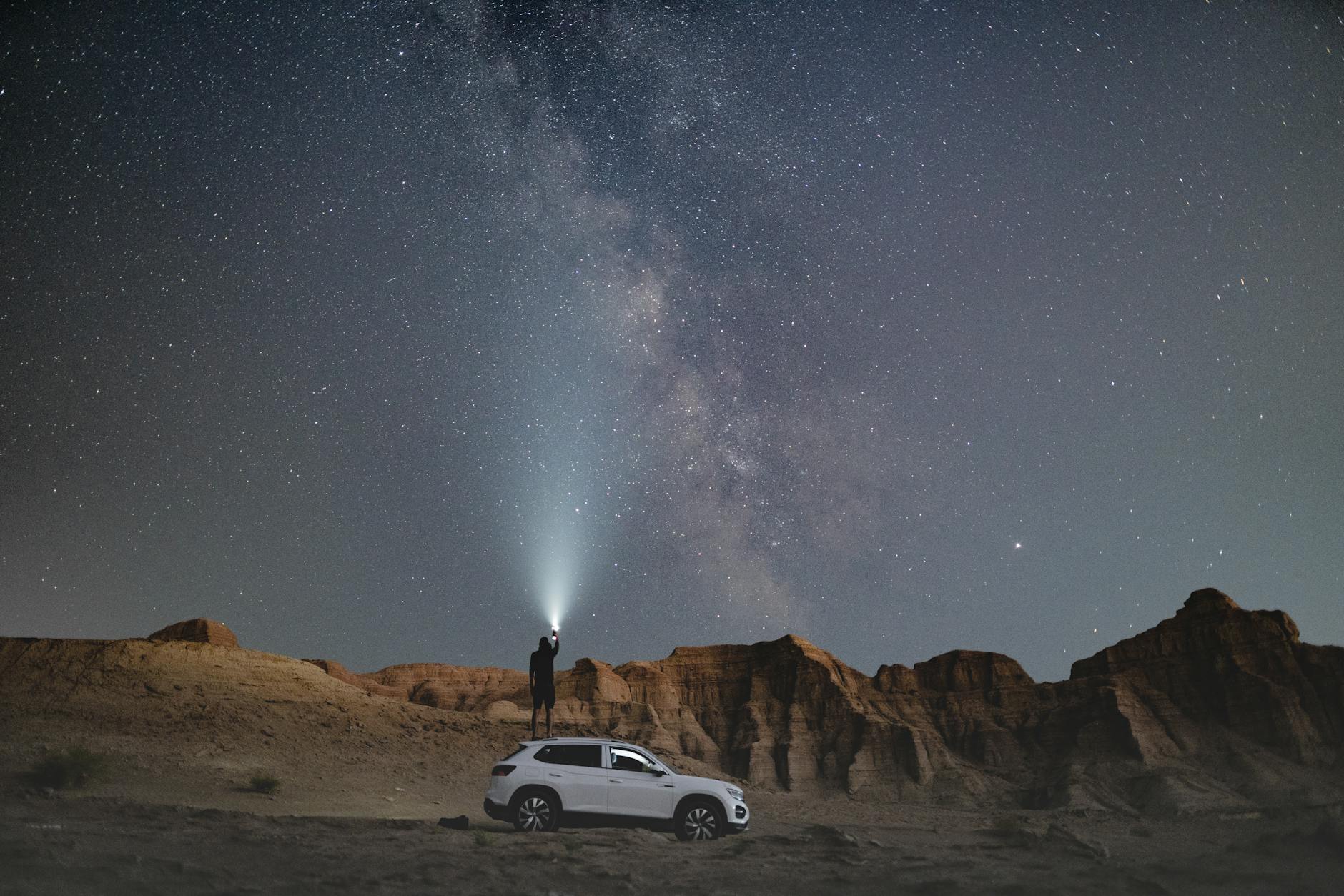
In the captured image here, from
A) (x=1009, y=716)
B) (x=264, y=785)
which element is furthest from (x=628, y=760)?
(x=1009, y=716)

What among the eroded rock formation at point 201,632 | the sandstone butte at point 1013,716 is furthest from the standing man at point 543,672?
the eroded rock formation at point 201,632

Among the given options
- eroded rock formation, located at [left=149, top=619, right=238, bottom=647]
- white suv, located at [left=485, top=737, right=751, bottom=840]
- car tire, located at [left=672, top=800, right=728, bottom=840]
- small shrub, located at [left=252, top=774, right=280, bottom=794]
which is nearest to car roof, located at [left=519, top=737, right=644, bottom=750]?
white suv, located at [left=485, top=737, right=751, bottom=840]

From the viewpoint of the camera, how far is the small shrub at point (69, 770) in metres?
24.6

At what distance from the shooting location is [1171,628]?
86.6m

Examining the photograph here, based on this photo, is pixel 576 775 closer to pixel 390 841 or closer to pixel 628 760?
pixel 628 760

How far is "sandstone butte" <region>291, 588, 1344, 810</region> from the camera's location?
2709 inches

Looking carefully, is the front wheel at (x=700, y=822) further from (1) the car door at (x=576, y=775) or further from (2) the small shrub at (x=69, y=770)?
(2) the small shrub at (x=69, y=770)

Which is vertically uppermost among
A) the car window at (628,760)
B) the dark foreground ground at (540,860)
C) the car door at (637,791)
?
the car window at (628,760)

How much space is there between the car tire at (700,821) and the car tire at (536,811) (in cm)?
234

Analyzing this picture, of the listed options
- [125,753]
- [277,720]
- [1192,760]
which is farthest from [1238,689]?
[125,753]

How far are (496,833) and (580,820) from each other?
1.59 meters

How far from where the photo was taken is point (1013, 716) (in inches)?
3396

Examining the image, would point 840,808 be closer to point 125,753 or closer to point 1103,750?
point 125,753

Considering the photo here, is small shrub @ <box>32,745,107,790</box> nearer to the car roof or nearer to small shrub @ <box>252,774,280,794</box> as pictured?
small shrub @ <box>252,774,280,794</box>
